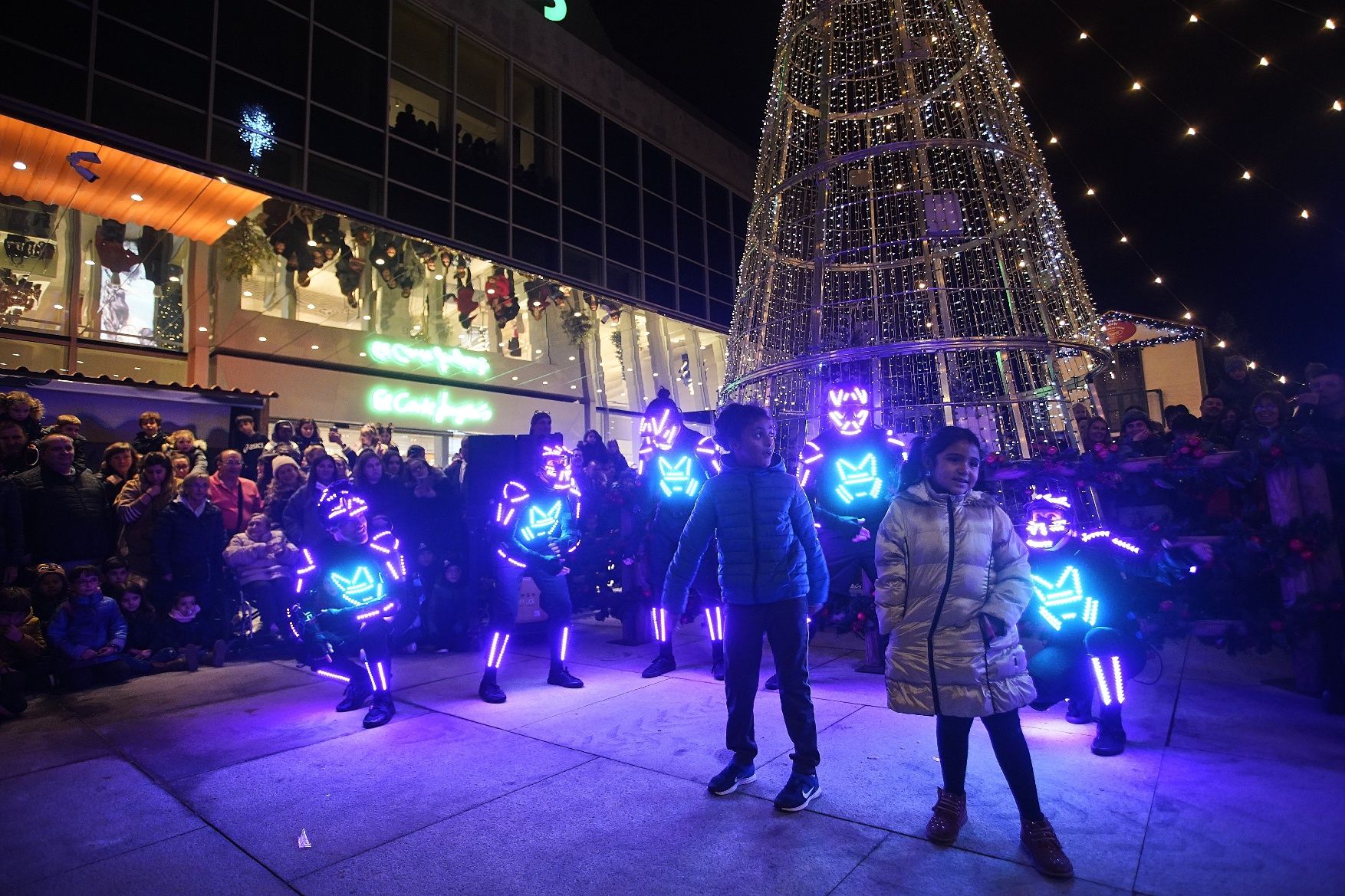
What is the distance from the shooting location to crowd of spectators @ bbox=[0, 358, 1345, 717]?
5.26 metres

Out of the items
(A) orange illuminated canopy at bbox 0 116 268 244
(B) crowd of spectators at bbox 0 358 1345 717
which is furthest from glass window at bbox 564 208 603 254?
(B) crowd of spectators at bbox 0 358 1345 717

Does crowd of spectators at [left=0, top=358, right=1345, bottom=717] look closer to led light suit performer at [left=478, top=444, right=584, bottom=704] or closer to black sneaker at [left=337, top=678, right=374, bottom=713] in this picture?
led light suit performer at [left=478, top=444, right=584, bottom=704]

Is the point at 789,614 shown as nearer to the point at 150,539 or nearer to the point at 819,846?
the point at 819,846

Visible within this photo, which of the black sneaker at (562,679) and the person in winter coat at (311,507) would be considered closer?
the person in winter coat at (311,507)

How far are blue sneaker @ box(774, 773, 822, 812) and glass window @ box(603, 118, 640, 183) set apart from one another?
50.3ft

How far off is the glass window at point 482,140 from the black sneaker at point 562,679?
11201 mm

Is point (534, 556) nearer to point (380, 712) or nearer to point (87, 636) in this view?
point (380, 712)

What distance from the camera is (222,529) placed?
661 cm

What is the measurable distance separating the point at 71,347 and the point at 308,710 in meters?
8.99

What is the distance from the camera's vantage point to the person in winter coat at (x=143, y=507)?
6230 millimetres

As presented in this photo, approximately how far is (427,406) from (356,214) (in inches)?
146

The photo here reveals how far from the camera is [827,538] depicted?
206 inches

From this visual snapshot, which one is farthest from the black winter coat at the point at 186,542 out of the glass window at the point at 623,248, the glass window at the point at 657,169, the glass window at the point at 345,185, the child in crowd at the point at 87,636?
the glass window at the point at 657,169

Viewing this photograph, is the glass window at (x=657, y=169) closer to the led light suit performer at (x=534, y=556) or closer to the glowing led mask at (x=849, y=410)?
the glowing led mask at (x=849, y=410)
